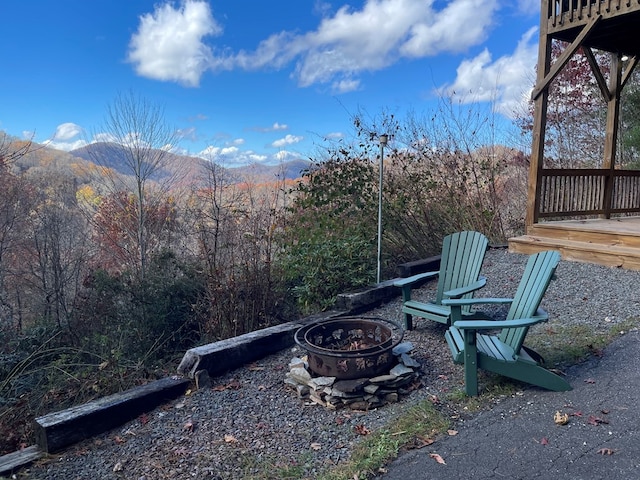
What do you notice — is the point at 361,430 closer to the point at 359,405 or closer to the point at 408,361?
the point at 359,405

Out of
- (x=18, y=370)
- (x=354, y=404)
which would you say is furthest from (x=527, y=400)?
(x=18, y=370)

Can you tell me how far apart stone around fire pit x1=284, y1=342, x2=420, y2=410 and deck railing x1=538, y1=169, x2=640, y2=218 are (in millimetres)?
4648

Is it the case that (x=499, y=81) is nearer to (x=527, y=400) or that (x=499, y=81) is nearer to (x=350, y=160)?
(x=350, y=160)

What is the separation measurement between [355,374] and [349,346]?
16.7 inches

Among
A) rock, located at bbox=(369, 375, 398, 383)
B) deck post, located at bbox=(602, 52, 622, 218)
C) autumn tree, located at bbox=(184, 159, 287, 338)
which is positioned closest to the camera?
rock, located at bbox=(369, 375, 398, 383)

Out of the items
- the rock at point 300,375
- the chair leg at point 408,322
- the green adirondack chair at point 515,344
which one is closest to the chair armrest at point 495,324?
the green adirondack chair at point 515,344

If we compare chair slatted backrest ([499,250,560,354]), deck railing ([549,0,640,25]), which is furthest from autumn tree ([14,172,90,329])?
deck railing ([549,0,640,25])

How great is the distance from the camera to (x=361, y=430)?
251cm

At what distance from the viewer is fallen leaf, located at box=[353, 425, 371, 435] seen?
2.48 metres

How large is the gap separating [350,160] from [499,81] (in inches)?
137

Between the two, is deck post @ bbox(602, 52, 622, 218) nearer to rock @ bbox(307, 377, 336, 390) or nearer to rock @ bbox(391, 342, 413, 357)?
rock @ bbox(391, 342, 413, 357)

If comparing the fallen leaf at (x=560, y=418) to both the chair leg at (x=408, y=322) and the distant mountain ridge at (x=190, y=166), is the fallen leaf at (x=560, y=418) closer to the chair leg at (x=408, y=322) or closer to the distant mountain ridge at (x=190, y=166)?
the chair leg at (x=408, y=322)

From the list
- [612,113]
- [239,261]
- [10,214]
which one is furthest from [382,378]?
[612,113]

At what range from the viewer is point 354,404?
282 cm
